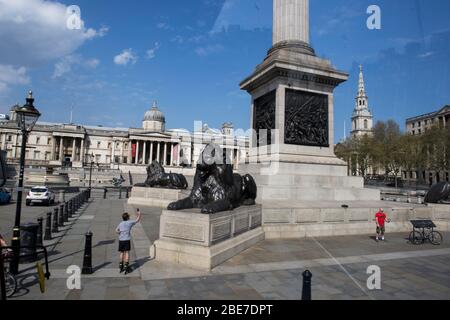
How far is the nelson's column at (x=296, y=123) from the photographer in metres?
16.2

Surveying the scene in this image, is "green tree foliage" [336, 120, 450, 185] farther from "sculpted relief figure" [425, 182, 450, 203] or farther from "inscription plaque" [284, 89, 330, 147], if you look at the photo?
"inscription plaque" [284, 89, 330, 147]

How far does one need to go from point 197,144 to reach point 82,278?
112 meters

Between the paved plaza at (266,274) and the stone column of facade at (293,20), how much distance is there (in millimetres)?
13211

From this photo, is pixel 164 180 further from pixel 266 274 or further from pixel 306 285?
pixel 306 285

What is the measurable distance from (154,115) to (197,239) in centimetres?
11775

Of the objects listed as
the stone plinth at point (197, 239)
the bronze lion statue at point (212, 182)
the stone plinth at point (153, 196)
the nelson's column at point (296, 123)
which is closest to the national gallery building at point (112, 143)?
the stone plinth at point (153, 196)

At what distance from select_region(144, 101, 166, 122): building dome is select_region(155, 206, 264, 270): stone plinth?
116 meters

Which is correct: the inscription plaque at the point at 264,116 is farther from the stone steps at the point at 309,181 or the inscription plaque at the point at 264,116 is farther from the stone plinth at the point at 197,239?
the stone plinth at the point at 197,239

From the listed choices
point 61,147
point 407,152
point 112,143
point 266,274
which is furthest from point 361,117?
point 266,274

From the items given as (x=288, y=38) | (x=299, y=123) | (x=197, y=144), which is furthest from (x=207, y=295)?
(x=197, y=144)

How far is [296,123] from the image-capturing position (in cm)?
1730

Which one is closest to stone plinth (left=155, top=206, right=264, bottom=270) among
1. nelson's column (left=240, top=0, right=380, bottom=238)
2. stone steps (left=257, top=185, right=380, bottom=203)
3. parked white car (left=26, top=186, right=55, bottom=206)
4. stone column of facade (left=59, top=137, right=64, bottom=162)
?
stone steps (left=257, top=185, right=380, bottom=203)

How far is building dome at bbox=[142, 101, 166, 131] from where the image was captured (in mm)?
119688
